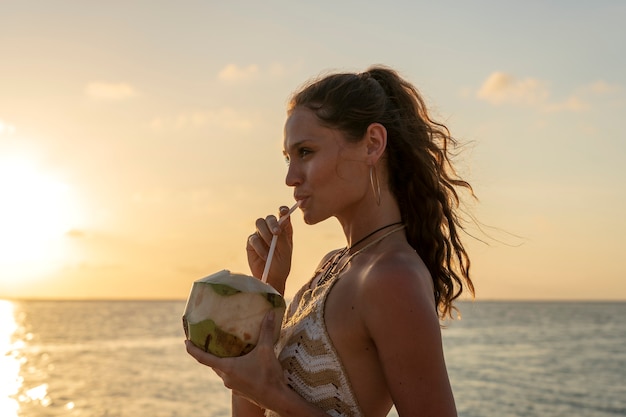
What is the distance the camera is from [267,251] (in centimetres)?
335

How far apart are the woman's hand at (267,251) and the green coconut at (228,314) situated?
0.64 m

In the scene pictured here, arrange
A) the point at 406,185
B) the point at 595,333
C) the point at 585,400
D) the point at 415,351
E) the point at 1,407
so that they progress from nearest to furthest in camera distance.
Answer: the point at 415,351, the point at 406,185, the point at 1,407, the point at 585,400, the point at 595,333

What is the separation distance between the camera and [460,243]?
10.6 ft

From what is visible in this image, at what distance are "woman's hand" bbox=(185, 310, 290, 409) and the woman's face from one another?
48cm

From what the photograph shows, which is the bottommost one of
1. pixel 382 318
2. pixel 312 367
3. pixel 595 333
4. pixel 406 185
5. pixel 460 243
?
pixel 595 333

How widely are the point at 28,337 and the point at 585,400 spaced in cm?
3556

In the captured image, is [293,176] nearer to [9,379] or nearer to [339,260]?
[339,260]

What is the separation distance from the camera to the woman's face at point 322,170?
283 centimetres

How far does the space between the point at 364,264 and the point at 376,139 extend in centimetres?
44

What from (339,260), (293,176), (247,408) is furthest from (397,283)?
(247,408)

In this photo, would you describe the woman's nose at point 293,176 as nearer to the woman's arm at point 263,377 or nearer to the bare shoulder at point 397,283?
the bare shoulder at point 397,283

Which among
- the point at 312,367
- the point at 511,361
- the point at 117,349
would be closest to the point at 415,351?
the point at 312,367

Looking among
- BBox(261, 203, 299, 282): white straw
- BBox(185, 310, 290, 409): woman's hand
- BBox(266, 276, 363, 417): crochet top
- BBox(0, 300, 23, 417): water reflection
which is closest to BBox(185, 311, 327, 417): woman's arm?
BBox(185, 310, 290, 409): woman's hand

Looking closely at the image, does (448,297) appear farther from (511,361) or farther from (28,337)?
(28,337)
